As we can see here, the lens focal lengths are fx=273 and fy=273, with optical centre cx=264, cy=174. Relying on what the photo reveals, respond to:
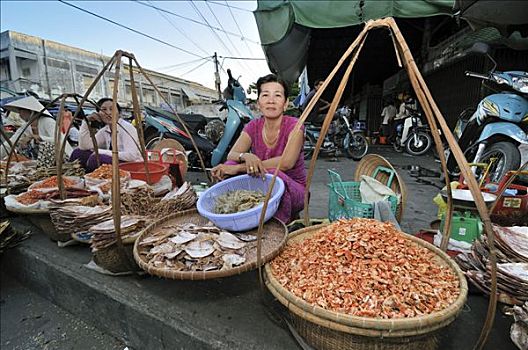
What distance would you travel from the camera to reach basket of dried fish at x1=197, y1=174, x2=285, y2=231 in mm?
1463

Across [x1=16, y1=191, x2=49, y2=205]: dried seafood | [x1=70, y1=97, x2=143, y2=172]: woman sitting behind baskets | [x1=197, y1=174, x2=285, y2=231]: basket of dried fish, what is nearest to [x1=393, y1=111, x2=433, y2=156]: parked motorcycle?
[x1=197, y1=174, x2=285, y2=231]: basket of dried fish

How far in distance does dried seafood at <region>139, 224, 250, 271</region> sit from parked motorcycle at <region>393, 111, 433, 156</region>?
21.4 feet

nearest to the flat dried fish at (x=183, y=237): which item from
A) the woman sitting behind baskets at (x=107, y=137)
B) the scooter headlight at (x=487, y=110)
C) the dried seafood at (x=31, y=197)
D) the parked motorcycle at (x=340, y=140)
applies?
the dried seafood at (x=31, y=197)

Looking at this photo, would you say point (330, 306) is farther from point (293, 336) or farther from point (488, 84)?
point (488, 84)

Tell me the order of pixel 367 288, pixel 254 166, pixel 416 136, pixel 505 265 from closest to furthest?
pixel 367 288, pixel 505 265, pixel 254 166, pixel 416 136

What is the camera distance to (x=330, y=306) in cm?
96

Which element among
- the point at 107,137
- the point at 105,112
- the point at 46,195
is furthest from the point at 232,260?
the point at 107,137

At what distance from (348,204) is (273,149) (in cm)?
69

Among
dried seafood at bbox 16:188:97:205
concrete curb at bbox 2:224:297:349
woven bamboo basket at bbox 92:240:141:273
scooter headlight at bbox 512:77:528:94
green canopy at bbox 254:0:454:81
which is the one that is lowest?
concrete curb at bbox 2:224:297:349

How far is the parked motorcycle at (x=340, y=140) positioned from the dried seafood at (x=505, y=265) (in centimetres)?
509

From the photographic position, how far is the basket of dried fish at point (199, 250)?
1.18 meters

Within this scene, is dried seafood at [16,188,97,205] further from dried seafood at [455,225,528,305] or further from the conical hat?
dried seafood at [455,225,528,305]

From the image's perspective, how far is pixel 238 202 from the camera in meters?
1.62

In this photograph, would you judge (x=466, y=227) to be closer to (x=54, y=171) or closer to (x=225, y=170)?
(x=225, y=170)
